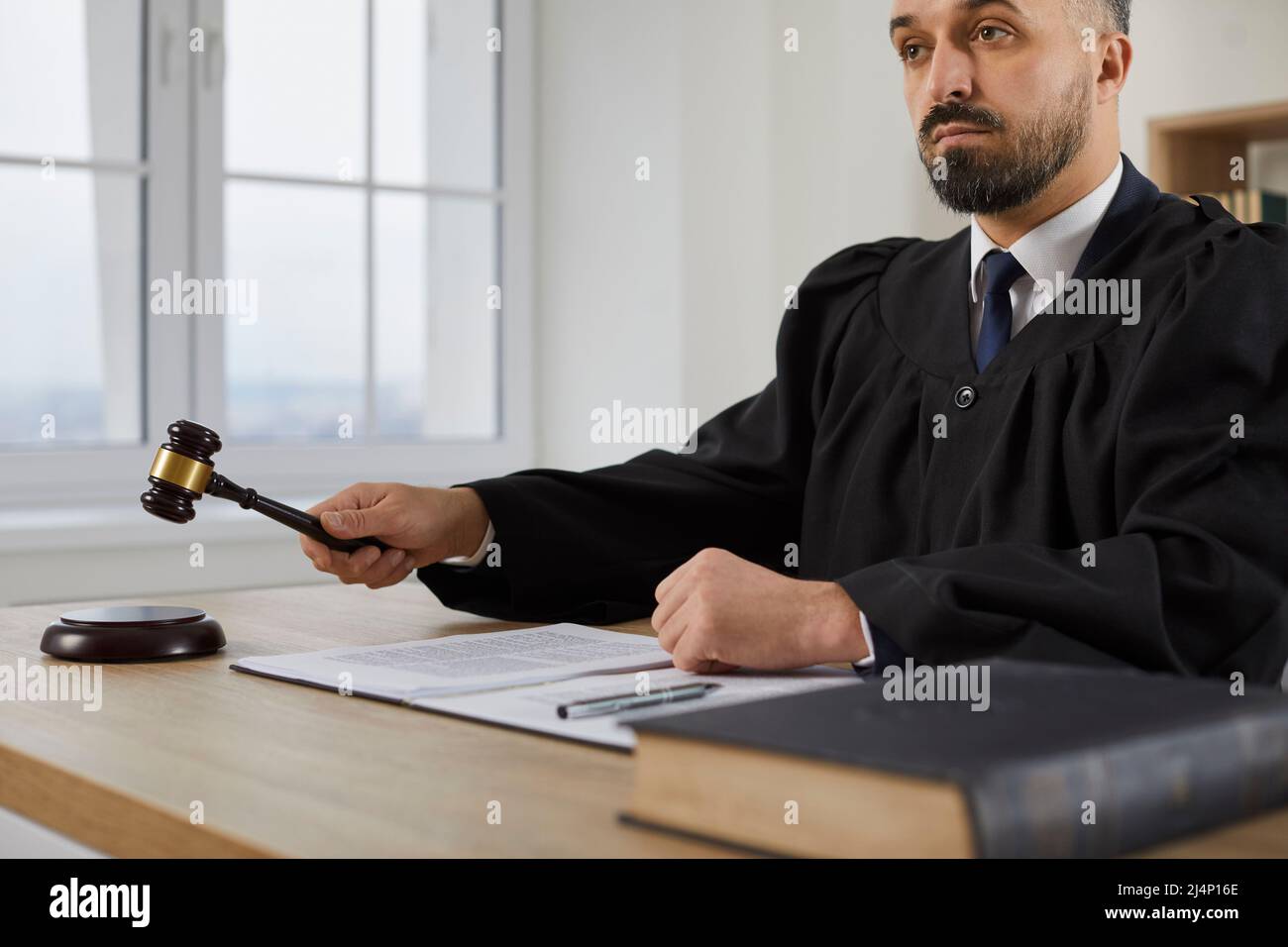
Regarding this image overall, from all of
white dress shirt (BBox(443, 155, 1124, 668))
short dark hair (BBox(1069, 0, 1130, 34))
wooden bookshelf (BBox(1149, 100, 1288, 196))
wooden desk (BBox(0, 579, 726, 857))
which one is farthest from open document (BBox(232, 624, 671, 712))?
wooden bookshelf (BBox(1149, 100, 1288, 196))

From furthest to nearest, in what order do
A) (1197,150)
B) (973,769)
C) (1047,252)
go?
(1197,150), (1047,252), (973,769)

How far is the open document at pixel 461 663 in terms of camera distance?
44.7 inches

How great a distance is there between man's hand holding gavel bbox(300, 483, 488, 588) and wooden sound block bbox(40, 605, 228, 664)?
0.65 feet

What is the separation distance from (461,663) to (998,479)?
0.58 metres

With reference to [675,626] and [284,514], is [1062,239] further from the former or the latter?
[284,514]

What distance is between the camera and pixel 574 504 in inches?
66.1

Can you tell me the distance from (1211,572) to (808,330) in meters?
0.81

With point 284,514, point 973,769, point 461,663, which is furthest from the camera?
point 284,514

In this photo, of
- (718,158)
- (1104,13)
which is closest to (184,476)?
(1104,13)

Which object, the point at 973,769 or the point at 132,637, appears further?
the point at 132,637

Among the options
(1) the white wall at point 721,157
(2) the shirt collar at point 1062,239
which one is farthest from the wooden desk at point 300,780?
(1) the white wall at point 721,157

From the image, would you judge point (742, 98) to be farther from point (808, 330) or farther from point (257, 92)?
point (808, 330)

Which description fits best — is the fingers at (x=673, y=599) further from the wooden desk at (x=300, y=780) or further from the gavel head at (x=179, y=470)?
the gavel head at (x=179, y=470)

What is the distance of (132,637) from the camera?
1.29m
